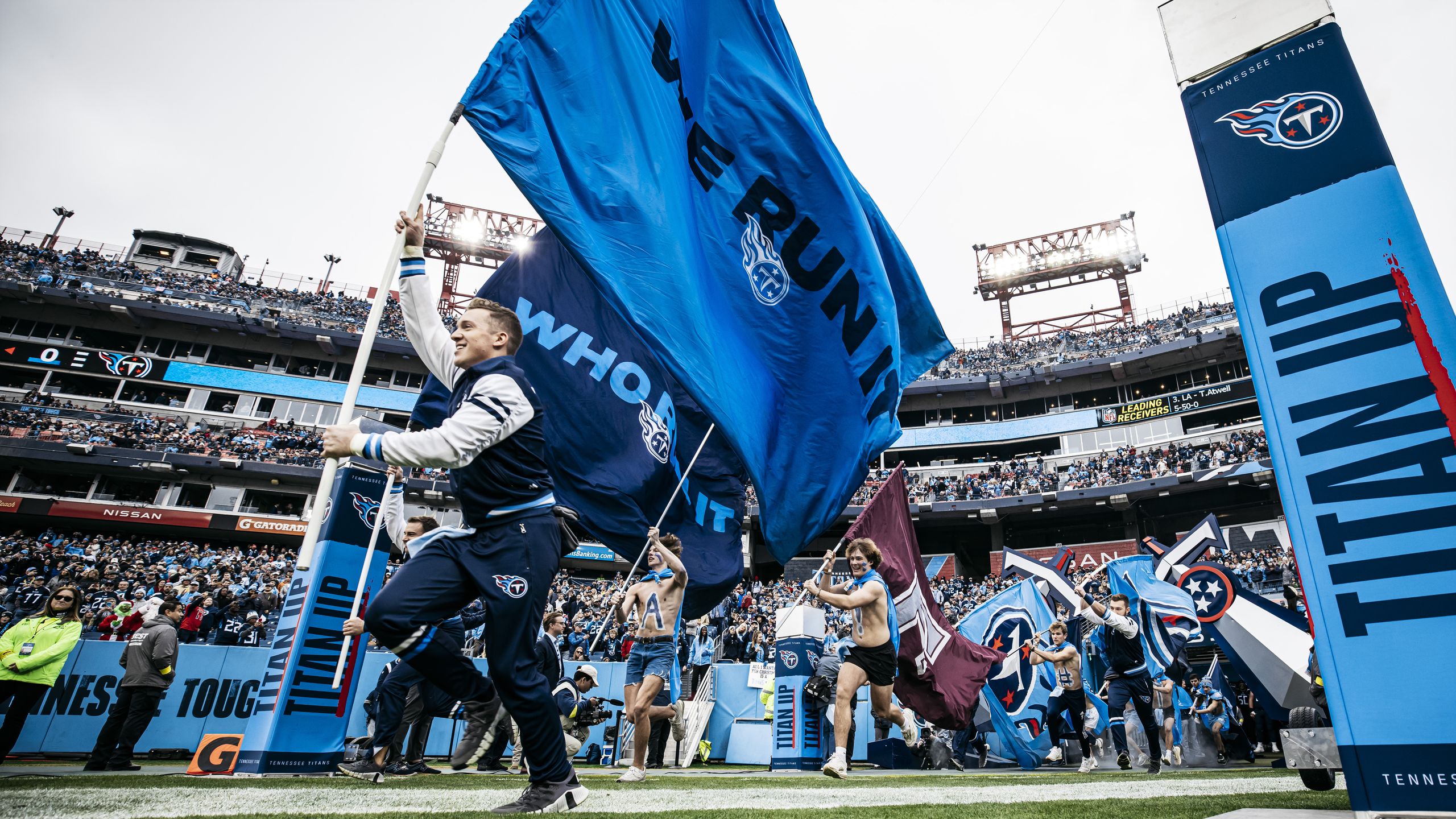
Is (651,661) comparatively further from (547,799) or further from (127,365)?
(127,365)

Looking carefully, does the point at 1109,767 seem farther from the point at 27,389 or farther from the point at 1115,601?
the point at 27,389

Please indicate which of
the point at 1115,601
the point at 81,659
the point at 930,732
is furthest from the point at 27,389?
the point at 1115,601

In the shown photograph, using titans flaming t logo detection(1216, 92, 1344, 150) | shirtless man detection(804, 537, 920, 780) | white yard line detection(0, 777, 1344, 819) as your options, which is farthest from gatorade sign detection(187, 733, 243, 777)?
titans flaming t logo detection(1216, 92, 1344, 150)

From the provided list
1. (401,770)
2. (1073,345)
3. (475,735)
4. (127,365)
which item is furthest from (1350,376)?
(127,365)

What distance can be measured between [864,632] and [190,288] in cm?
5040

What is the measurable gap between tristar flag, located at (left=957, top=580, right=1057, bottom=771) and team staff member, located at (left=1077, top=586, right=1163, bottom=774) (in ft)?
5.50

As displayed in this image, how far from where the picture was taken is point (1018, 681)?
11.6 m

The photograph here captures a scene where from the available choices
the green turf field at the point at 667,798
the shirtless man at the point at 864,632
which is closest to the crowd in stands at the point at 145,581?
the green turf field at the point at 667,798

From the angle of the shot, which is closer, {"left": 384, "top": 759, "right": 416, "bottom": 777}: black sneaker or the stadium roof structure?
{"left": 384, "top": 759, "right": 416, "bottom": 777}: black sneaker

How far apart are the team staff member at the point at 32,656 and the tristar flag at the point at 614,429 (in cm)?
522

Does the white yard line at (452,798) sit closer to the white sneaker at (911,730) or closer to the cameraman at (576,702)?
the cameraman at (576,702)

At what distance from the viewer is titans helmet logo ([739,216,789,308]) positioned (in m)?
5.63

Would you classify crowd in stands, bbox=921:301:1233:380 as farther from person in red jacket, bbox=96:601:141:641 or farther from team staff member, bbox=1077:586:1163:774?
person in red jacket, bbox=96:601:141:641

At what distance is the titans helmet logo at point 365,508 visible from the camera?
22.6 ft
